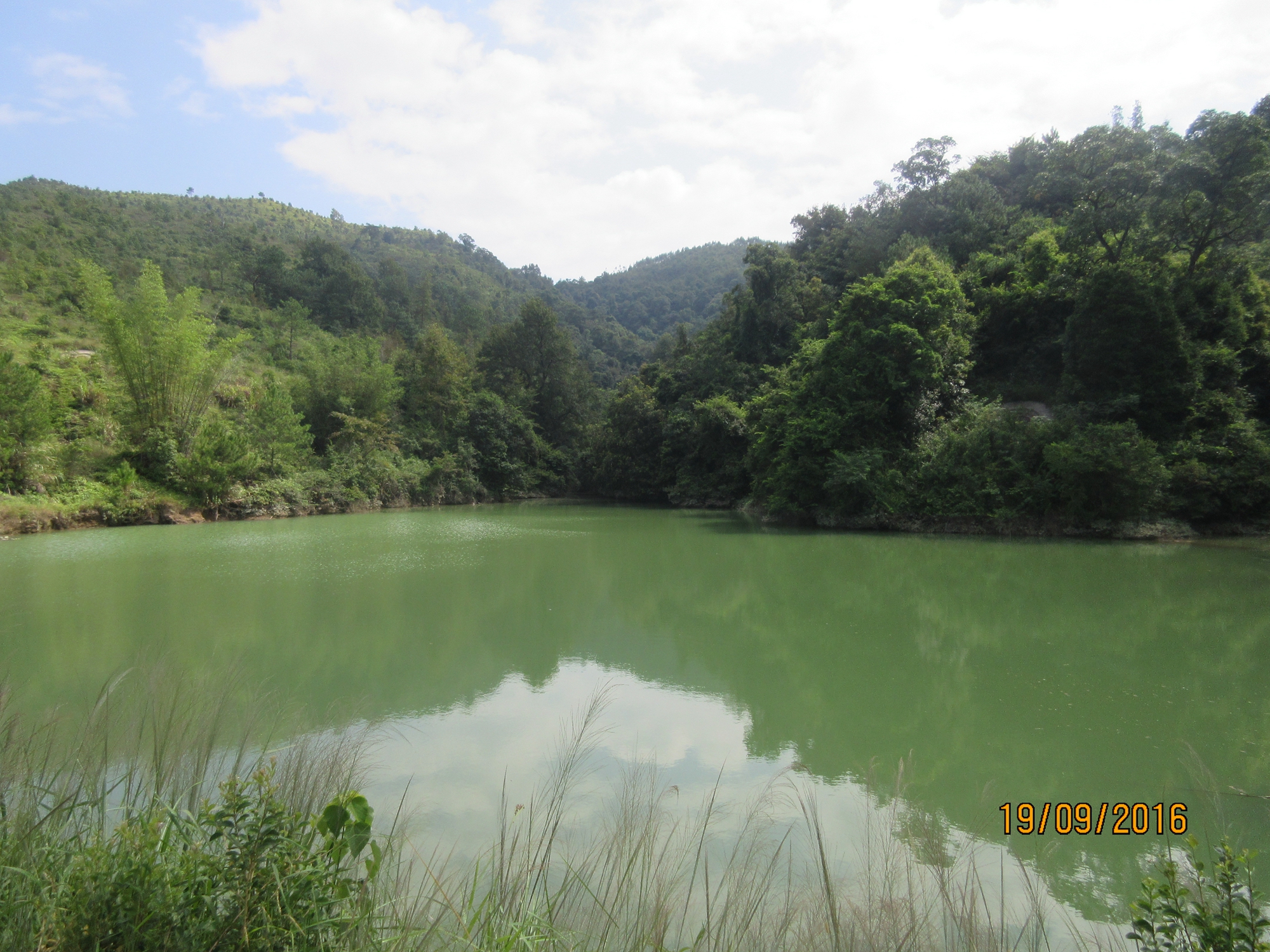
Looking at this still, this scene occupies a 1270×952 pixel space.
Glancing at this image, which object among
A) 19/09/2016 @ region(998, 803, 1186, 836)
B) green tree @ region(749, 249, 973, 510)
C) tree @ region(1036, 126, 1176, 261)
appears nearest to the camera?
19/09/2016 @ region(998, 803, 1186, 836)

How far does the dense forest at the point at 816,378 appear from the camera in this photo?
570 inches

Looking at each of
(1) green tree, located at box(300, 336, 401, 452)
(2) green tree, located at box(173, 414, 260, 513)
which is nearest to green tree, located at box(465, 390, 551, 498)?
(1) green tree, located at box(300, 336, 401, 452)

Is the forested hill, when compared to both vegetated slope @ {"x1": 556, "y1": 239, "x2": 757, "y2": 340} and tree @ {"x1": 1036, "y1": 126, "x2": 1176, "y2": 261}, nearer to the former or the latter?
vegetated slope @ {"x1": 556, "y1": 239, "x2": 757, "y2": 340}

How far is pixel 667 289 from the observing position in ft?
232

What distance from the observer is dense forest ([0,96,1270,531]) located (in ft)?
47.5

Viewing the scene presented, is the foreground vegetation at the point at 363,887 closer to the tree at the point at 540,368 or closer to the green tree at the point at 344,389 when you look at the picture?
the green tree at the point at 344,389

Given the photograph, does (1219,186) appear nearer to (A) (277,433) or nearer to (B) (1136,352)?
(B) (1136,352)

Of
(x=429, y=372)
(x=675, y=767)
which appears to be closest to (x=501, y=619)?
(x=675, y=767)

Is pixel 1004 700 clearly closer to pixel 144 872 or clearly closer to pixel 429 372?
pixel 144 872

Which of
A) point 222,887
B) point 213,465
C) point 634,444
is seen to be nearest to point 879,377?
point 634,444

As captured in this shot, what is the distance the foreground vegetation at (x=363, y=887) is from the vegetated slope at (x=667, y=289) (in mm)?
56028

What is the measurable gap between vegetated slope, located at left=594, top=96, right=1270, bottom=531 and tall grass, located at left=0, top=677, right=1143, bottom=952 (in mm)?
13677

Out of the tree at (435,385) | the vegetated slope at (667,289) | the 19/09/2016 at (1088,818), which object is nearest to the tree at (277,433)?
the tree at (435,385)

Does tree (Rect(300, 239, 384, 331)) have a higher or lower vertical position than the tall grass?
higher
